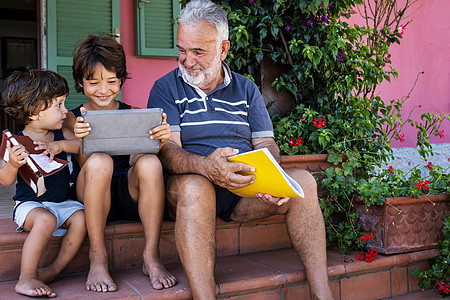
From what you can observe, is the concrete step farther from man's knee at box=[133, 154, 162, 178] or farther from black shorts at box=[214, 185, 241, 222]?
man's knee at box=[133, 154, 162, 178]

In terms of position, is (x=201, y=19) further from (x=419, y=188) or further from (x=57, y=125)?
(x=419, y=188)

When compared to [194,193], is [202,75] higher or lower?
higher

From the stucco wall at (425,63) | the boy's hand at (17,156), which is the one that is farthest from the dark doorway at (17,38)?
the boy's hand at (17,156)

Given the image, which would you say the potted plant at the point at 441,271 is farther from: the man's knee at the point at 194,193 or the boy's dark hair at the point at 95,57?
the boy's dark hair at the point at 95,57

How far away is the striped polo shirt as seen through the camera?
6.55ft

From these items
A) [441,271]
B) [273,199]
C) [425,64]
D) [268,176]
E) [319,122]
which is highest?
[425,64]

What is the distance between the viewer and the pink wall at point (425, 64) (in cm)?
513

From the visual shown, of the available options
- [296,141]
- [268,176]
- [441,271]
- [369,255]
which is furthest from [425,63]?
[268,176]

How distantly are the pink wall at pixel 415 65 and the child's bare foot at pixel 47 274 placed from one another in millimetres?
3139

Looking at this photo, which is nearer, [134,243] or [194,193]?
[194,193]

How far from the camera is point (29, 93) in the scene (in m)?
1.86

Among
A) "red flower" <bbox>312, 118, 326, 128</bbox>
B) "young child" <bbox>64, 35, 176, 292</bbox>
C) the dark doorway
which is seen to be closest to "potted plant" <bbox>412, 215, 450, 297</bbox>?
"red flower" <bbox>312, 118, 326, 128</bbox>

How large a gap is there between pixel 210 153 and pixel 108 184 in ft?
1.56

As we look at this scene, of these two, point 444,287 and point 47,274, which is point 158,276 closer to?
point 47,274
